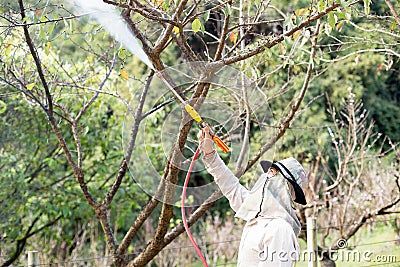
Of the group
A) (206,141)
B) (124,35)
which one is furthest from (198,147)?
(124,35)

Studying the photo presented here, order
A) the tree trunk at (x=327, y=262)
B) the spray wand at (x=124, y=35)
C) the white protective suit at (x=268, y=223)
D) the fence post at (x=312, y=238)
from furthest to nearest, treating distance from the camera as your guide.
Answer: the tree trunk at (x=327, y=262)
the fence post at (x=312, y=238)
the spray wand at (x=124, y=35)
the white protective suit at (x=268, y=223)

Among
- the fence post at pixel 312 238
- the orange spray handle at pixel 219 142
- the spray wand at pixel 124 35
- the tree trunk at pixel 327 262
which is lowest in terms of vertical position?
the tree trunk at pixel 327 262

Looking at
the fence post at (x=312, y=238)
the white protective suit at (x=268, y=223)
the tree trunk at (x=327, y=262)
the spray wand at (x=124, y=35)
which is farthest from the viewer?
the tree trunk at (x=327, y=262)

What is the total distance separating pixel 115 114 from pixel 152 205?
2799mm

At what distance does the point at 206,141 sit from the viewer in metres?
2.26

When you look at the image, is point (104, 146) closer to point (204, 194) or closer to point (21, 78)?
point (21, 78)

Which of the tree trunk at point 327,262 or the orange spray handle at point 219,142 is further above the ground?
the orange spray handle at point 219,142

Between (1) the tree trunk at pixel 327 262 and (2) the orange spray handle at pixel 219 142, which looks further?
(1) the tree trunk at pixel 327 262

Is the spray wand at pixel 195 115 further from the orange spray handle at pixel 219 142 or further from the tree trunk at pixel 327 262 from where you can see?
the tree trunk at pixel 327 262

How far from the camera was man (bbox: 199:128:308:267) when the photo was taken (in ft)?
7.09

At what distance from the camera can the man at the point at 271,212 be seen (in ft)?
7.09

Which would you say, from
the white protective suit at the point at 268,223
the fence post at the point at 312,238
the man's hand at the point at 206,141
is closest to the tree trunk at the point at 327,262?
the fence post at the point at 312,238

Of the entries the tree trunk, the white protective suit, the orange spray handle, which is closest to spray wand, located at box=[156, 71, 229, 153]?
the orange spray handle

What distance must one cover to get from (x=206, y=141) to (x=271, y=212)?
371mm
